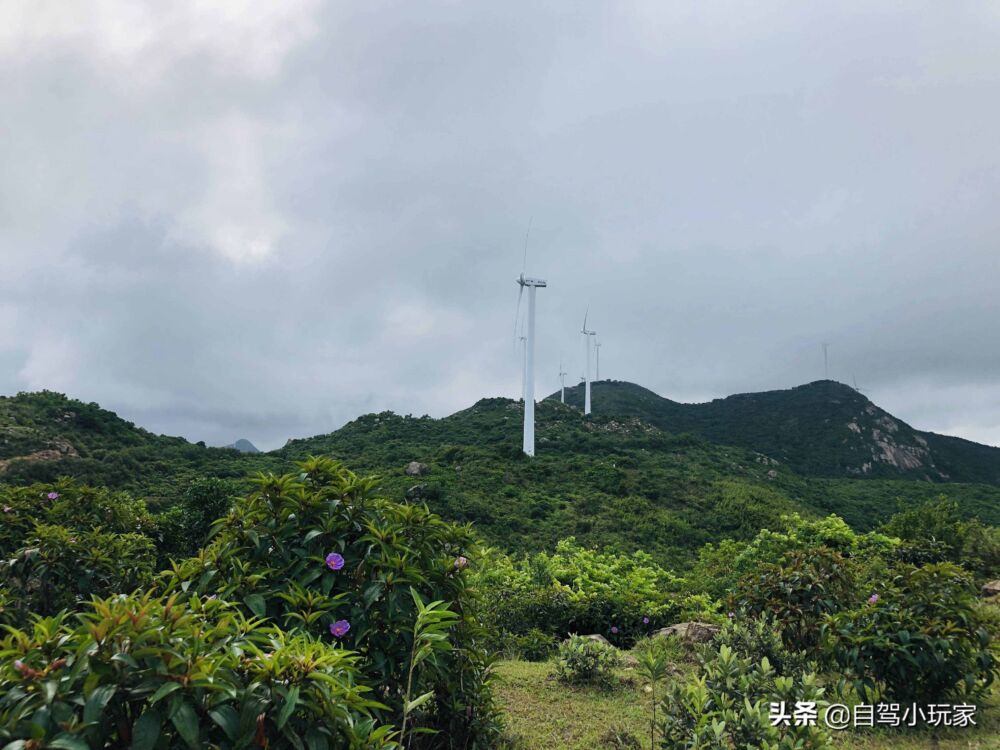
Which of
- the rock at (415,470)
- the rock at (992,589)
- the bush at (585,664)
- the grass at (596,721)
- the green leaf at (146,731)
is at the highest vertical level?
the rock at (415,470)

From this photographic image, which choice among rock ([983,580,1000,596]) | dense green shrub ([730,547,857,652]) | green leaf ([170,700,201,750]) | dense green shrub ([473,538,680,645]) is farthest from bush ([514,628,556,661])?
rock ([983,580,1000,596])

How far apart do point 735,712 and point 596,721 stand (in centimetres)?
183

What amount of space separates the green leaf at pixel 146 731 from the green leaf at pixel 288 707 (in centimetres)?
34

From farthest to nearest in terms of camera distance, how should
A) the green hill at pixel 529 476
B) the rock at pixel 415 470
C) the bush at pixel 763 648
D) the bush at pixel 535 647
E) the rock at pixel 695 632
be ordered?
the rock at pixel 415 470
the green hill at pixel 529 476
the bush at pixel 535 647
the rock at pixel 695 632
the bush at pixel 763 648

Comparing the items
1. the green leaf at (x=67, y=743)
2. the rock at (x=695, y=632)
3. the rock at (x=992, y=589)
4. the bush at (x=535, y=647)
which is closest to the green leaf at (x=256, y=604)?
the green leaf at (x=67, y=743)

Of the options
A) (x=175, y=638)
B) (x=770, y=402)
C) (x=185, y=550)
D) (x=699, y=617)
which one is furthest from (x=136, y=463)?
(x=770, y=402)

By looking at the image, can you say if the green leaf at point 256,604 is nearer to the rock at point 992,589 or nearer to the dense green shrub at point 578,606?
the dense green shrub at point 578,606

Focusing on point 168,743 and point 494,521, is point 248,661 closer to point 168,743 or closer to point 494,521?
point 168,743

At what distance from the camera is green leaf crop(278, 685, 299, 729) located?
183cm

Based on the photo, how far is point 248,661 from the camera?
1968mm

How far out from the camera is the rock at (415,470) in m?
30.1

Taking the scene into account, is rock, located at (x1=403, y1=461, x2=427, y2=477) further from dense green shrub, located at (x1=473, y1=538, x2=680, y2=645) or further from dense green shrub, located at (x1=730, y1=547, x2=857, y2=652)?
dense green shrub, located at (x1=730, y1=547, x2=857, y2=652)

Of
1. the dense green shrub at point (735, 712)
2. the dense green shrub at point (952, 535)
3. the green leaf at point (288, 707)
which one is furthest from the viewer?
the dense green shrub at point (952, 535)

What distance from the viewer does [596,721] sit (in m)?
4.86
